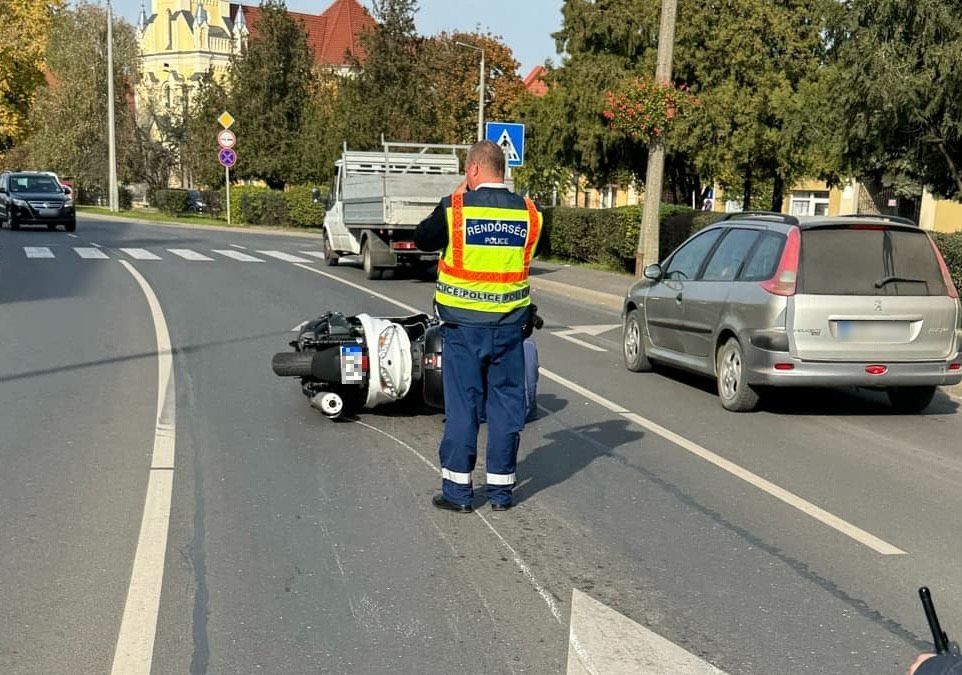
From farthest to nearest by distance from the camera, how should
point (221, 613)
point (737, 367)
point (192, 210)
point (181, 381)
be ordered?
point (192, 210) < point (181, 381) < point (737, 367) < point (221, 613)

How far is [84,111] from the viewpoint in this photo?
6119cm

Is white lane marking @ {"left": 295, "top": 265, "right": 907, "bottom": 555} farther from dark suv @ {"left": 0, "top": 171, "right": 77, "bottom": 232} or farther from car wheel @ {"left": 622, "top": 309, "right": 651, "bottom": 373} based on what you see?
dark suv @ {"left": 0, "top": 171, "right": 77, "bottom": 232}

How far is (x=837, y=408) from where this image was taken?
30.9 ft

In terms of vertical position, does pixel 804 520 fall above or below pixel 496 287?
below

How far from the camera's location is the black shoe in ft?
19.0

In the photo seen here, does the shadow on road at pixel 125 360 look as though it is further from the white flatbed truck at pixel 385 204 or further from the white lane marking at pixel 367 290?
the white flatbed truck at pixel 385 204

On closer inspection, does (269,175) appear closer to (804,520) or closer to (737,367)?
(737,367)

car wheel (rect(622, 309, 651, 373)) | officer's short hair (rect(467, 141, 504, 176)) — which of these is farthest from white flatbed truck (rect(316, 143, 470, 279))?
officer's short hair (rect(467, 141, 504, 176))

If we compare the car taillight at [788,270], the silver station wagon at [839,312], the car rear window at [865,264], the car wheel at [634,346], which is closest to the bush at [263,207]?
the car wheel at [634,346]

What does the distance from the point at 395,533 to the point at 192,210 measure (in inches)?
2150

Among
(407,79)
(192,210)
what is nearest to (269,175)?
(407,79)

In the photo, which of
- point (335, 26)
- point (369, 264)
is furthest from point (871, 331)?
point (335, 26)

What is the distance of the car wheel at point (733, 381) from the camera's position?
28.9 ft

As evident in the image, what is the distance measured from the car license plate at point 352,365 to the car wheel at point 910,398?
15.2ft
